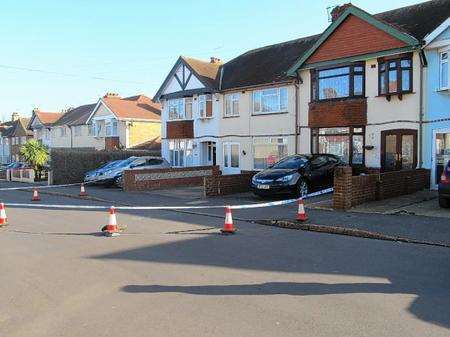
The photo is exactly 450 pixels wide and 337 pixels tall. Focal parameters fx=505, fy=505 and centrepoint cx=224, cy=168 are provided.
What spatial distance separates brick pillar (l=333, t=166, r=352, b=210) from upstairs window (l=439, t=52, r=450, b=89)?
659cm

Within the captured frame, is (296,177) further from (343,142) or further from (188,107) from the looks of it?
(188,107)

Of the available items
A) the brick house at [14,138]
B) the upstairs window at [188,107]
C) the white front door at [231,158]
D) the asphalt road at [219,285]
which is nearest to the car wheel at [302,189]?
the asphalt road at [219,285]

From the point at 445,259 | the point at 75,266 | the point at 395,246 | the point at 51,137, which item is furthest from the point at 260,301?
the point at 51,137

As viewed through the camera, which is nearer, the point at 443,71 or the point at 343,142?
the point at 443,71

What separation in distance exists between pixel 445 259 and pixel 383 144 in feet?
41.7

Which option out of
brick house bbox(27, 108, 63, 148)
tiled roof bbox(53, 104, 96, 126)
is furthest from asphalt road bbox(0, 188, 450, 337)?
brick house bbox(27, 108, 63, 148)

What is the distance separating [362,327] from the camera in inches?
194

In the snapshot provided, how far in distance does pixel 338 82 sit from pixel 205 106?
9.74 meters

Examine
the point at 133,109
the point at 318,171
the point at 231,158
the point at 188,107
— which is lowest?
the point at 318,171

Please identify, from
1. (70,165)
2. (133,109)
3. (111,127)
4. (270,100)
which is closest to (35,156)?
(70,165)

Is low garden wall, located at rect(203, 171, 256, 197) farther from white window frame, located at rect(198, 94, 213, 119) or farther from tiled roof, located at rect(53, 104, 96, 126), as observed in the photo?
tiled roof, located at rect(53, 104, 96, 126)

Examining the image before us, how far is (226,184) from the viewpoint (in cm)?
1938

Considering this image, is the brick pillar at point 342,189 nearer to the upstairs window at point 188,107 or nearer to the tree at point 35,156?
the upstairs window at point 188,107

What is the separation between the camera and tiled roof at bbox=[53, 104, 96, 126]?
50.5 meters
